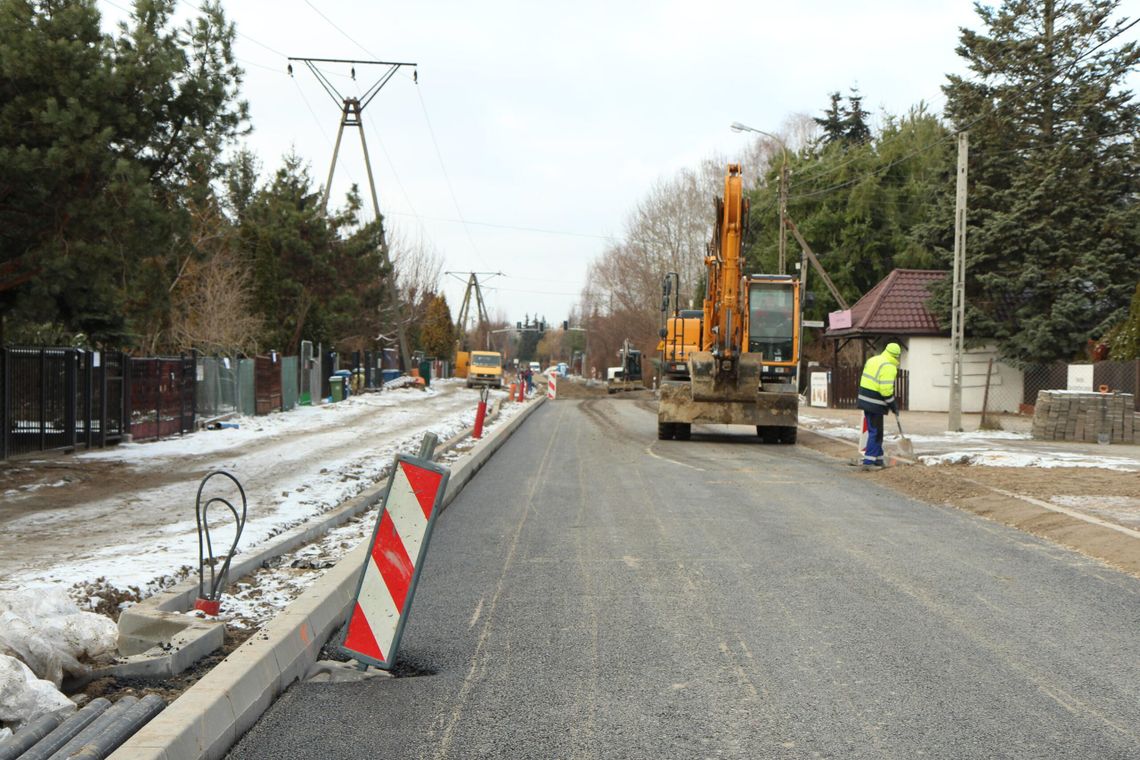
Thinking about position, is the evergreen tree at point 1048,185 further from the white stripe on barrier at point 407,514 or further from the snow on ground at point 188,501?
the white stripe on barrier at point 407,514

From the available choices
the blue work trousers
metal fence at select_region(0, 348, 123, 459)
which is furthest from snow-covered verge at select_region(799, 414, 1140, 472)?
metal fence at select_region(0, 348, 123, 459)

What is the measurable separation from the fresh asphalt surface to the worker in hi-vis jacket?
4674 mm

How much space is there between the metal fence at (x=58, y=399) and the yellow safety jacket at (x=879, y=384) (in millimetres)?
12238

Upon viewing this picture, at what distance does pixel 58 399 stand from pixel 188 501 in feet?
21.9

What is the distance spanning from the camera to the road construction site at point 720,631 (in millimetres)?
4539

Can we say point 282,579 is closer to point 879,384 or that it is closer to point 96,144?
point 96,144

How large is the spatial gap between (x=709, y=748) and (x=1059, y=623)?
3.18 metres

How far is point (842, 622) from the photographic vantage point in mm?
6441

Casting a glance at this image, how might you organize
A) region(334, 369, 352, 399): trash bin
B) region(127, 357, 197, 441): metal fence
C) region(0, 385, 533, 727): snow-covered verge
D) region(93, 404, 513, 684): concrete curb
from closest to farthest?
region(0, 385, 533, 727): snow-covered verge
region(93, 404, 513, 684): concrete curb
region(127, 357, 197, 441): metal fence
region(334, 369, 352, 399): trash bin

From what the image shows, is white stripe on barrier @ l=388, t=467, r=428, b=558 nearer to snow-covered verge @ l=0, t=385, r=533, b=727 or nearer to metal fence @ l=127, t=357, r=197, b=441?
snow-covered verge @ l=0, t=385, r=533, b=727

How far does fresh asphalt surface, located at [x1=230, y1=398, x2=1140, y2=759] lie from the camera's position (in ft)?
14.9

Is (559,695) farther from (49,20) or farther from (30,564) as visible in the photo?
(49,20)

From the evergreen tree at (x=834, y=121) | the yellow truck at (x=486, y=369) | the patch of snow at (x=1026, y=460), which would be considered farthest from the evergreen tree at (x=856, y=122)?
the patch of snow at (x=1026, y=460)

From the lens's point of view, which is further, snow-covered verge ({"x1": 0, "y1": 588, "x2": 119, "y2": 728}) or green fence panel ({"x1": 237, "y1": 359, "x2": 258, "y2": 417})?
green fence panel ({"x1": 237, "y1": 359, "x2": 258, "y2": 417})
